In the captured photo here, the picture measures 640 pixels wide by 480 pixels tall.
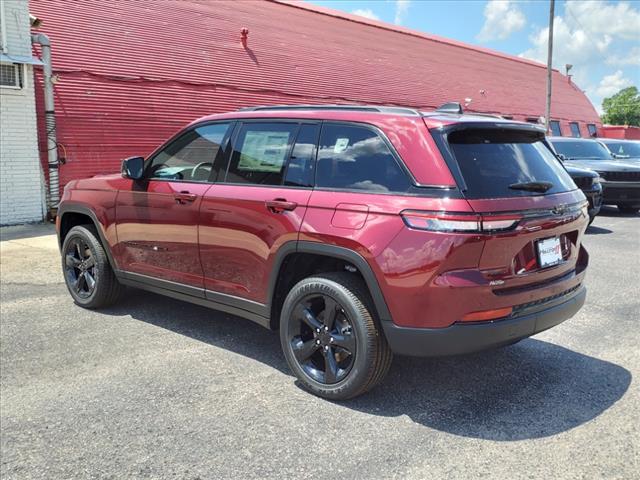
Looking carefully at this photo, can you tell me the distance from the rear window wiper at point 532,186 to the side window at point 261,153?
1.49m

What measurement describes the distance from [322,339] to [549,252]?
1.49 m

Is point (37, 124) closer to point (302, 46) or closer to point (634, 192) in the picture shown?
point (302, 46)

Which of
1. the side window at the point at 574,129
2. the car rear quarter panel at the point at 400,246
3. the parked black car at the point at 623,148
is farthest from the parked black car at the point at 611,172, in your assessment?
the side window at the point at 574,129

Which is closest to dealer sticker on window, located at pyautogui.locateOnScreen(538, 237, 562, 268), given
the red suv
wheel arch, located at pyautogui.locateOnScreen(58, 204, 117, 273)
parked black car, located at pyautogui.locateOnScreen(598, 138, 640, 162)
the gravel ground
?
the red suv

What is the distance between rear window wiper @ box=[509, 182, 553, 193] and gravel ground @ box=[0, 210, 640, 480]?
1297 millimetres

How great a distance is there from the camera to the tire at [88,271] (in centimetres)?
541

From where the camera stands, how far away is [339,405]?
3.63 meters

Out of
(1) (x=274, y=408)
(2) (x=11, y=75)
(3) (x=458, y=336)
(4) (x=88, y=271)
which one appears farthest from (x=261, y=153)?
(2) (x=11, y=75)

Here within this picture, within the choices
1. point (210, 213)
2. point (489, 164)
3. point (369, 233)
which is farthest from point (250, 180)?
point (489, 164)

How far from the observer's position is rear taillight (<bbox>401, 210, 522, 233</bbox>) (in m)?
3.17

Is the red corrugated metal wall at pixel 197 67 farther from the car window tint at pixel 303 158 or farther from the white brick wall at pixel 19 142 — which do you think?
the car window tint at pixel 303 158

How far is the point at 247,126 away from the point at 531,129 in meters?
1.99

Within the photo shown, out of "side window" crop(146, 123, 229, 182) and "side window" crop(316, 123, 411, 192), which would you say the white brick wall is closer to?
"side window" crop(146, 123, 229, 182)

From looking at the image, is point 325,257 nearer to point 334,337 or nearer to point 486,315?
point 334,337
